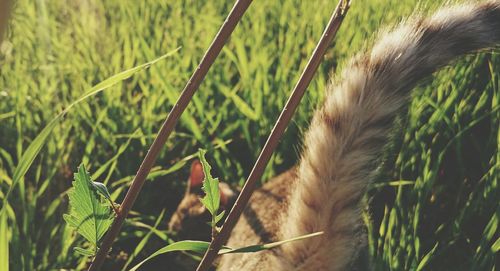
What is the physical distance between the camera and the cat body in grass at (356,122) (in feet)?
3.63

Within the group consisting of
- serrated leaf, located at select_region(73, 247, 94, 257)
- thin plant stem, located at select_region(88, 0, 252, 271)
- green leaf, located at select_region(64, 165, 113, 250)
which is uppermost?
thin plant stem, located at select_region(88, 0, 252, 271)

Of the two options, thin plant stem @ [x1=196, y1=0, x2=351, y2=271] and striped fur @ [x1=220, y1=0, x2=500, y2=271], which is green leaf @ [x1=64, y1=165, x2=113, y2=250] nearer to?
thin plant stem @ [x1=196, y1=0, x2=351, y2=271]

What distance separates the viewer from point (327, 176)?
121 cm

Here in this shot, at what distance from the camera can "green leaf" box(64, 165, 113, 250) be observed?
0.89 metres

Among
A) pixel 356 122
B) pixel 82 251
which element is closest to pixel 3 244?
pixel 82 251

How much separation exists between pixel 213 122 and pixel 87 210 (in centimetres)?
147

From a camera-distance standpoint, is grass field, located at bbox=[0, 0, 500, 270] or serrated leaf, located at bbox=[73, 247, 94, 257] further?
grass field, located at bbox=[0, 0, 500, 270]

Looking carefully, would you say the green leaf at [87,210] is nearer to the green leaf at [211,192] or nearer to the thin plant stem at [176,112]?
the thin plant stem at [176,112]

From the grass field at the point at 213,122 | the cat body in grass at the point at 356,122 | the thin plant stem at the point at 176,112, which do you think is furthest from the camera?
the grass field at the point at 213,122

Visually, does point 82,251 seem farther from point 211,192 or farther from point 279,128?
point 279,128

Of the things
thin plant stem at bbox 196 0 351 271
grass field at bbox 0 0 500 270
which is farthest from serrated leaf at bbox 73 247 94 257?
grass field at bbox 0 0 500 270

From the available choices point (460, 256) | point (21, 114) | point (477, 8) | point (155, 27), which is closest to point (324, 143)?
point (477, 8)

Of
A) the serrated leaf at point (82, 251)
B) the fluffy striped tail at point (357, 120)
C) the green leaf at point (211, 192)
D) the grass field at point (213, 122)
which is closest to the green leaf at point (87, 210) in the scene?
the serrated leaf at point (82, 251)

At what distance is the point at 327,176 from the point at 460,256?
2.40ft
